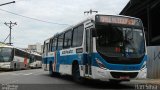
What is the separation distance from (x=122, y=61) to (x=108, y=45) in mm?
890

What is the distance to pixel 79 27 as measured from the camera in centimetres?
1942

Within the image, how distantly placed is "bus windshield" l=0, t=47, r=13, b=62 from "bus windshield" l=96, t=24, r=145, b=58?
28719 mm

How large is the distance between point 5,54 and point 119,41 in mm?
29045

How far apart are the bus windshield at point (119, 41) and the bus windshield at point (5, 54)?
2872 cm

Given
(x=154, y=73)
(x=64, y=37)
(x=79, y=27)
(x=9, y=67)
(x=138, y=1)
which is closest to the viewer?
(x=79, y=27)

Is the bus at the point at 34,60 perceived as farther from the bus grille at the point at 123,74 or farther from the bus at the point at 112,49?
the bus grille at the point at 123,74

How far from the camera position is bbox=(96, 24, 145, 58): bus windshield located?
1658cm

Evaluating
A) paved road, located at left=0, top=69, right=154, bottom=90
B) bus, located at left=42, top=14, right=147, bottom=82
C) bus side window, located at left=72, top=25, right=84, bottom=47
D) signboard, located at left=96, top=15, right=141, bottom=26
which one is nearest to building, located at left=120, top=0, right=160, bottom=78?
paved road, located at left=0, top=69, right=154, bottom=90

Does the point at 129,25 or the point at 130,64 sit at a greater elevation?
the point at 129,25

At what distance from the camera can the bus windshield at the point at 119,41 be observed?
16.6 metres

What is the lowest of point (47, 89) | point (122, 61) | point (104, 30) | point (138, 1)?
point (47, 89)

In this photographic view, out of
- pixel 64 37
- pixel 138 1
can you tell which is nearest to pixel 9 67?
pixel 138 1

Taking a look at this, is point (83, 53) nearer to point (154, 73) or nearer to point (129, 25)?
point (129, 25)

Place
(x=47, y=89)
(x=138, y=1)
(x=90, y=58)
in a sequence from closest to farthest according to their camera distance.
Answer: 1. (x=47, y=89)
2. (x=90, y=58)
3. (x=138, y=1)
